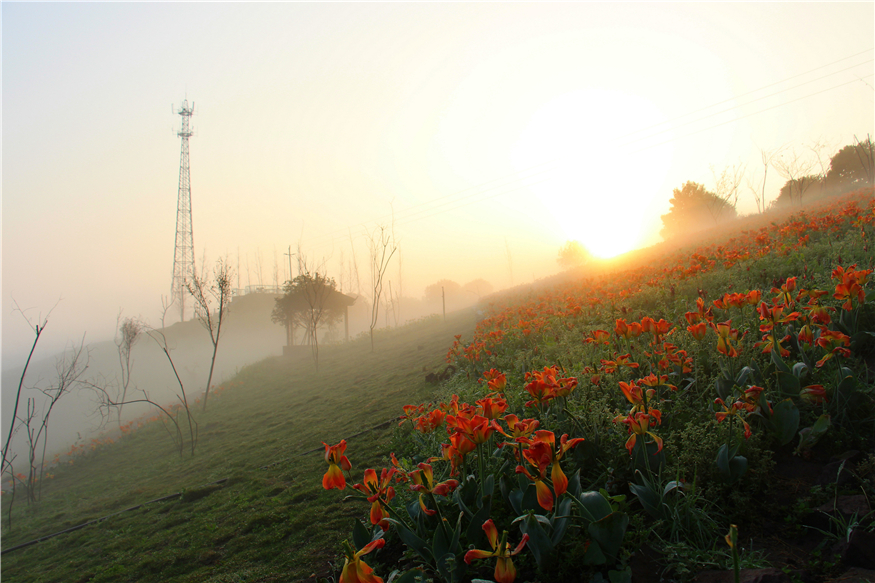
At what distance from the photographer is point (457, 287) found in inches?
3243

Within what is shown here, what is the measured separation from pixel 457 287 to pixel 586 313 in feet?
251

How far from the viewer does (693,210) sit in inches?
1446

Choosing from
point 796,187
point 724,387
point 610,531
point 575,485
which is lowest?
point 610,531

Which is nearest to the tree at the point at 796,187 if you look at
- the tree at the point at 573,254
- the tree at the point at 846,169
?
the tree at the point at 846,169

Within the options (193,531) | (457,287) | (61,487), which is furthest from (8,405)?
(457,287)

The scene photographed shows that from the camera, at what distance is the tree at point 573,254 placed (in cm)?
5019

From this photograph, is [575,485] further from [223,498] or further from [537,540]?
[223,498]

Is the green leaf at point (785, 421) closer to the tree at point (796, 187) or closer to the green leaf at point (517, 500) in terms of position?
the green leaf at point (517, 500)

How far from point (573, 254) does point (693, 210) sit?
16.2 meters

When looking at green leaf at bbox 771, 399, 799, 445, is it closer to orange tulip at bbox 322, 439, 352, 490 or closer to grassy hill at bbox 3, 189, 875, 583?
grassy hill at bbox 3, 189, 875, 583

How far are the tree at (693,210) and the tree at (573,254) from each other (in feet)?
36.3

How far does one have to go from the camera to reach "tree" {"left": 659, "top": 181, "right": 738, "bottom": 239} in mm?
34281

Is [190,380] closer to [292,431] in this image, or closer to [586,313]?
[292,431]

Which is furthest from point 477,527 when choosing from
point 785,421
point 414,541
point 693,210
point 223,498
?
point 693,210
